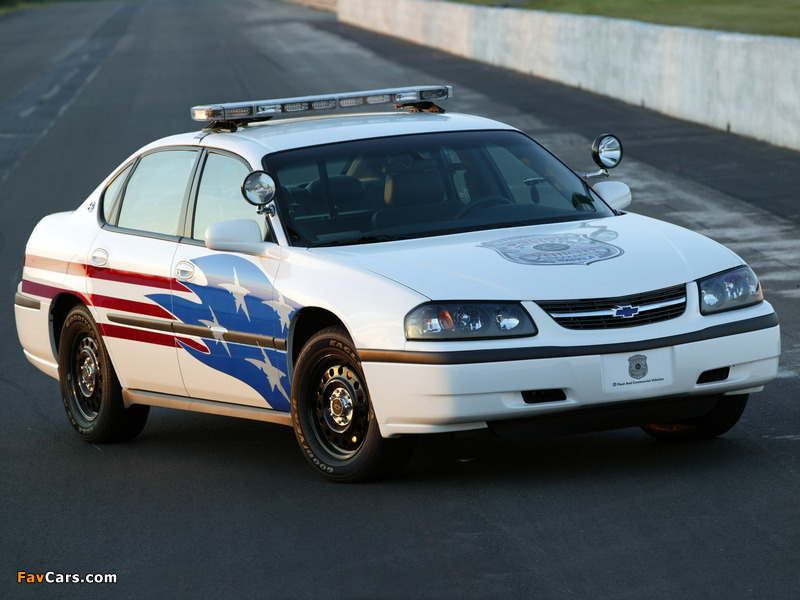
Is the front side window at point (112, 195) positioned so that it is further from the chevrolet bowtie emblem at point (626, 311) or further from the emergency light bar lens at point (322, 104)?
the chevrolet bowtie emblem at point (626, 311)

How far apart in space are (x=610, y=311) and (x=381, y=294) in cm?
92

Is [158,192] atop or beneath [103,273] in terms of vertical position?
atop

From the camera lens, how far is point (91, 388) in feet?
26.5

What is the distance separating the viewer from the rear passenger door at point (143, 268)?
7.36 metres

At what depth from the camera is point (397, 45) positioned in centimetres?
4191

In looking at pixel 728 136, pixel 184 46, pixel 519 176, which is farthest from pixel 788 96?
pixel 184 46

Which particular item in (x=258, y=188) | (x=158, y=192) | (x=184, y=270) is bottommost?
(x=184, y=270)

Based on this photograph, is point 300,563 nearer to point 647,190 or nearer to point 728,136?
point 647,190

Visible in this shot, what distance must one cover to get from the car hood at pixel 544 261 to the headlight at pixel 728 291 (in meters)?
0.05

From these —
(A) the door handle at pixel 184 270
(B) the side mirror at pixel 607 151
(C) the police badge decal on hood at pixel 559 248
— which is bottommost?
(A) the door handle at pixel 184 270

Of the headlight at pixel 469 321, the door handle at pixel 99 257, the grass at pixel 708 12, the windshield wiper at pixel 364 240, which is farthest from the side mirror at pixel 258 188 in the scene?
the grass at pixel 708 12

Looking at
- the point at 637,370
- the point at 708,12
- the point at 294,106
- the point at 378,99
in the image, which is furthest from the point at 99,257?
the point at 708,12

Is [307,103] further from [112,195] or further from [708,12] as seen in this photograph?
[708,12]

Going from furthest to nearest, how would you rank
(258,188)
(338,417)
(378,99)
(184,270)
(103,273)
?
(378,99), (103,273), (184,270), (258,188), (338,417)
